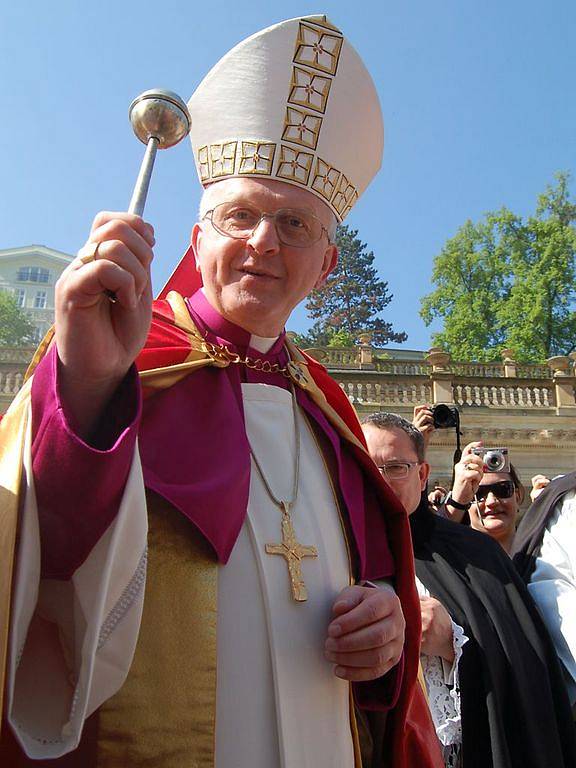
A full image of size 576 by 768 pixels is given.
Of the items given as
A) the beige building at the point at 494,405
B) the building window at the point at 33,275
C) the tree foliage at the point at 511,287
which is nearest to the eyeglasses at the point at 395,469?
the beige building at the point at 494,405

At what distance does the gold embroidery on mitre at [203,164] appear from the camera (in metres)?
2.36

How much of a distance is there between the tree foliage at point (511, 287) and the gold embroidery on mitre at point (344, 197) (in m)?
23.4

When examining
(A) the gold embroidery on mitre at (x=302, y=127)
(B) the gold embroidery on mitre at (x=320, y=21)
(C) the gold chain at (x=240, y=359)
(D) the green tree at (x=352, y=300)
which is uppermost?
(D) the green tree at (x=352, y=300)

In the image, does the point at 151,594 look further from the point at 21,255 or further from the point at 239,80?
the point at 21,255

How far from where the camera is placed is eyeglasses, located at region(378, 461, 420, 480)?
3254 millimetres

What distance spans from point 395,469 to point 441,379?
12312 mm

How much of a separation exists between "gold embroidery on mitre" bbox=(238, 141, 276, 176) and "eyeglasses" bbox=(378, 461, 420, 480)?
154 cm

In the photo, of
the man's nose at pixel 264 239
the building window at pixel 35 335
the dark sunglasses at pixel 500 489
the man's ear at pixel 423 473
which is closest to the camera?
the man's nose at pixel 264 239

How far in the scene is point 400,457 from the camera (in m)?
3.30

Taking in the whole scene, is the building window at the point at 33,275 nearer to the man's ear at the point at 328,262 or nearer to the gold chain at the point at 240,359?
the man's ear at the point at 328,262

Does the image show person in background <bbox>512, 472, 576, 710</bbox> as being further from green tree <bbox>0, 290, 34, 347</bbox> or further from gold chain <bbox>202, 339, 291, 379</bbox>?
green tree <bbox>0, 290, 34, 347</bbox>

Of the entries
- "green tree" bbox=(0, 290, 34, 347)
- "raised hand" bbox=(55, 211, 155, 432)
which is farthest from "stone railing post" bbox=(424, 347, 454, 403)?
"green tree" bbox=(0, 290, 34, 347)

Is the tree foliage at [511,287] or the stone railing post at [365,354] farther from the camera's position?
the tree foliage at [511,287]

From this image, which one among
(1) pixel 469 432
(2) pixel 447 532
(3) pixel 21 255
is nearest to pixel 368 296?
(3) pixel 21 255
